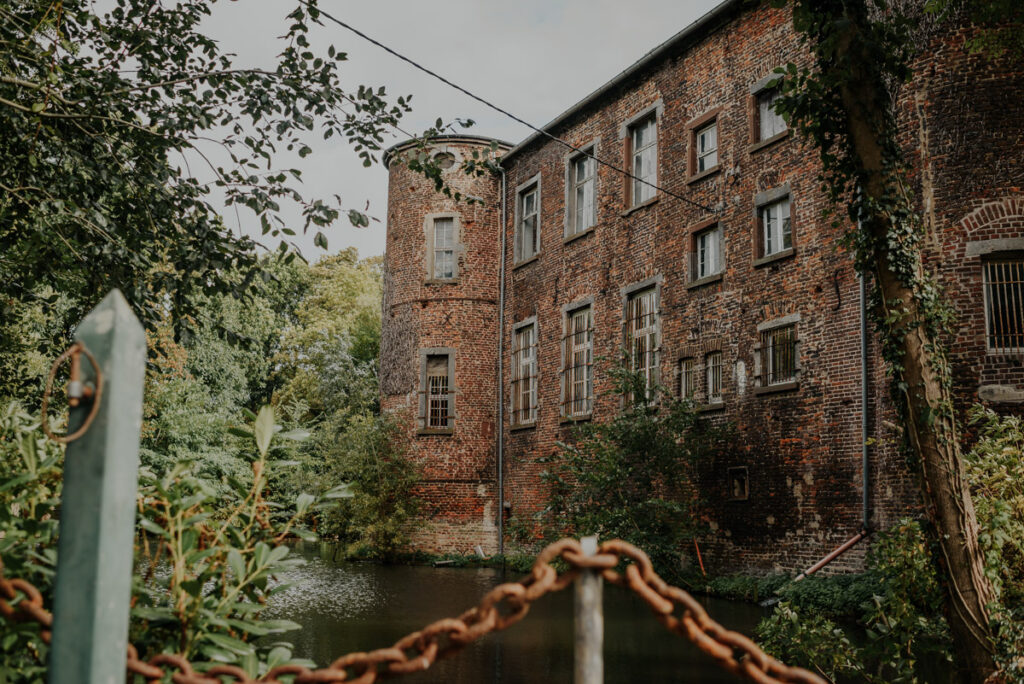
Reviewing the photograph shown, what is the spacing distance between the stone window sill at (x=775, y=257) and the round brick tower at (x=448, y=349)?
1029 cm

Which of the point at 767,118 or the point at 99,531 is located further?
the point at 767,118

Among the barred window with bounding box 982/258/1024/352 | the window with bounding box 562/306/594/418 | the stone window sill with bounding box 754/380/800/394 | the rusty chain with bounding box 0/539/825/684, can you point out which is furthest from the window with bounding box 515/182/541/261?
the rusty chain with bounding box 0/539/825/684

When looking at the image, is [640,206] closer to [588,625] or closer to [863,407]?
[863,407]

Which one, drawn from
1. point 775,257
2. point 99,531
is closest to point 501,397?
point 775,257

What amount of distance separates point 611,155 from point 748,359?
23.4 feet

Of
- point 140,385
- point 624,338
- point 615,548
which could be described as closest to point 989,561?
point 615,548

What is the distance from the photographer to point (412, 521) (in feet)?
80.2

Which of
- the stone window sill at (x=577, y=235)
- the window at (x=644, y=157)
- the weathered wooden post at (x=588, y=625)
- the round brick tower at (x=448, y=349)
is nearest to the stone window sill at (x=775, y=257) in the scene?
the window at (x=644, y=157)

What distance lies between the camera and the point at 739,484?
17.0 meters

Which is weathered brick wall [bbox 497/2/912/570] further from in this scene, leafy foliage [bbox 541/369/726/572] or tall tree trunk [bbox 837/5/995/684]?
tall tree trunk [bbox 837/5/995/684]

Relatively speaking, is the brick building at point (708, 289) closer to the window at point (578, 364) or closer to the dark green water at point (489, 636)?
the window at point (578, 364)

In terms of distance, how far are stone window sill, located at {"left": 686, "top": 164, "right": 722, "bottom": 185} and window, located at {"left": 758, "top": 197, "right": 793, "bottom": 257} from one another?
4.91ft

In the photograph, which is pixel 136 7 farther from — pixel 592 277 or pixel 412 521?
pixel 412 521

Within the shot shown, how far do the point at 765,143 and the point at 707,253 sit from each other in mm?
2654
